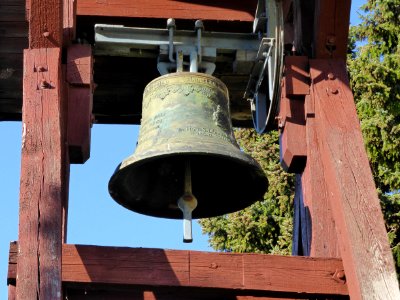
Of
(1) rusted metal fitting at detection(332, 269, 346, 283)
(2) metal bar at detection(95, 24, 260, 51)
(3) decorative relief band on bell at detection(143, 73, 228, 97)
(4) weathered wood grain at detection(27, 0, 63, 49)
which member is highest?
(2) metal bar at detection(95, 24, 260, 51)

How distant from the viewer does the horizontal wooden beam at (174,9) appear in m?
6.18

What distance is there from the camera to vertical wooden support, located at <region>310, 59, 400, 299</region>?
16.6ft

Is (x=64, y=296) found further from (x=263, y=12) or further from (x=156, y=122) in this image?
(x=263, y=12)

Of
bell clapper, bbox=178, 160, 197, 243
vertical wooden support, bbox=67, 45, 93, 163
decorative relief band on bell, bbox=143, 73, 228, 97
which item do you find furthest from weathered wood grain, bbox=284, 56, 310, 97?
vertical wooden support, bbox=67, 45, 93, 163

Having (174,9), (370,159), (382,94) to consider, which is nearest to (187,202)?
(174,9)

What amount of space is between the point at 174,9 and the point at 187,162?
97cm

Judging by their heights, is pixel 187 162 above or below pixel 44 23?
below

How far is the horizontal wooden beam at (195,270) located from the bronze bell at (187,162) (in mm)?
415

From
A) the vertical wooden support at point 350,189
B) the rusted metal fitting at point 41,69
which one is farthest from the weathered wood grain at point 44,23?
the vertical wooden support at point 350,189

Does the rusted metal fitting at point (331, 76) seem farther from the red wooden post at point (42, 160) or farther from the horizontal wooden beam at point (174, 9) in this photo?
the red wooden post at point (42, 160)

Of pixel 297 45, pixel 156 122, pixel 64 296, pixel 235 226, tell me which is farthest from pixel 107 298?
pixel 235 226

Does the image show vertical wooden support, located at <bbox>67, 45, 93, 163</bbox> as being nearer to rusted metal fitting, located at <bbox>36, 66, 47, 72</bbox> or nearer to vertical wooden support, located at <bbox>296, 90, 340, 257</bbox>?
rusted metal fitting, located at <bbox>36, 66, 47, 72</bbox>

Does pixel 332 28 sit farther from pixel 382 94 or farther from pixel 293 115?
pixel 382 94

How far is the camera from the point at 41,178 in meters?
5.17
